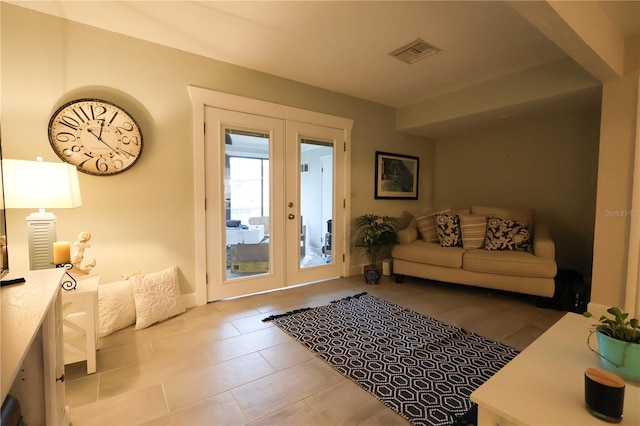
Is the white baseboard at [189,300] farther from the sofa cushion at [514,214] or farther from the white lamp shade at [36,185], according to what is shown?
the sofa cushion at [514,214]

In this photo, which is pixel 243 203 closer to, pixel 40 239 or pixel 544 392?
pixel 40 239

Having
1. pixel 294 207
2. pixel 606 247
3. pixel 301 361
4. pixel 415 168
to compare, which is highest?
pixel 415 168

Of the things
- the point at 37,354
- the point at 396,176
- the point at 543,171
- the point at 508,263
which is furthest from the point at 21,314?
the point at 543,171

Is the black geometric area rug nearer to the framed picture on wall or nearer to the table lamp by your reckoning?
the table lamp

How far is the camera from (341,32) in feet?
7.68

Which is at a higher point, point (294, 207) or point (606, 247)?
point (294, 207)

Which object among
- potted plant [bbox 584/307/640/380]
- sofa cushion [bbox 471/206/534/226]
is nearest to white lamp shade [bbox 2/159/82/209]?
potted plant [bbox 584/307/640/380]

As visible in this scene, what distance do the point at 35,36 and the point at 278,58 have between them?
71.1 inches

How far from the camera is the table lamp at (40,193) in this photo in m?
1.61

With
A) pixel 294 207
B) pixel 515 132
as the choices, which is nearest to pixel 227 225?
pixel 294 207

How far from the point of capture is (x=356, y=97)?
384cm

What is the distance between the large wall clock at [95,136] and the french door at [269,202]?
639 mm

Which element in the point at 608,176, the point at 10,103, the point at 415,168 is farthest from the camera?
the point at 415,168

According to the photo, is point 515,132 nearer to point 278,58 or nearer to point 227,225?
point 278,58
